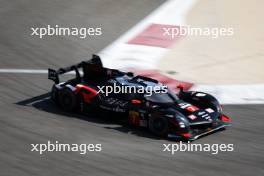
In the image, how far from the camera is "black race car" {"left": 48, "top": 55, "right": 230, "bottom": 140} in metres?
14.1

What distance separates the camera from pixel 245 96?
17.4 metres

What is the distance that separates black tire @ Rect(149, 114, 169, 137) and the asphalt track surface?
0.18 metres

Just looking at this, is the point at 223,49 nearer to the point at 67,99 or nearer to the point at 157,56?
the point at 157,56

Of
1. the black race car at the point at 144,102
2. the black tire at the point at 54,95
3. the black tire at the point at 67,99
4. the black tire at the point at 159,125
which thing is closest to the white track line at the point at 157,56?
the black race car at the point at 144,102

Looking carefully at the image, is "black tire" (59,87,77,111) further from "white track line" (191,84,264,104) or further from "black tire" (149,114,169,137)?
"white track line" (191,84,264,104)

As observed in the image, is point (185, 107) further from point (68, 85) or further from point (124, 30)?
point (124, 30)

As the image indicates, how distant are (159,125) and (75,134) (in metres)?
2.01

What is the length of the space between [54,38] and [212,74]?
6.05 meters

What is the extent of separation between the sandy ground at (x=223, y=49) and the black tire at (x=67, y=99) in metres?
4.37

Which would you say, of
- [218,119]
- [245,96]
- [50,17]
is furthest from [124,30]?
[218,119]

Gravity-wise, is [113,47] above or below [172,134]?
above

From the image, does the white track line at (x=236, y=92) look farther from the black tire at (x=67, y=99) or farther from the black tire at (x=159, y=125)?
the black tire at (x=67, y=99)

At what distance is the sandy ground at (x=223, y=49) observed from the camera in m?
19.0

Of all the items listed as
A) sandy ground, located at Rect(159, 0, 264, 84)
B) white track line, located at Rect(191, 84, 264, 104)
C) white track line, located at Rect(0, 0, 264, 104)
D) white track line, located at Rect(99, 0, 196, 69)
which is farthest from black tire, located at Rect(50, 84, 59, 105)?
sandy ground, located at Rect(159, 0, 264, 84)
